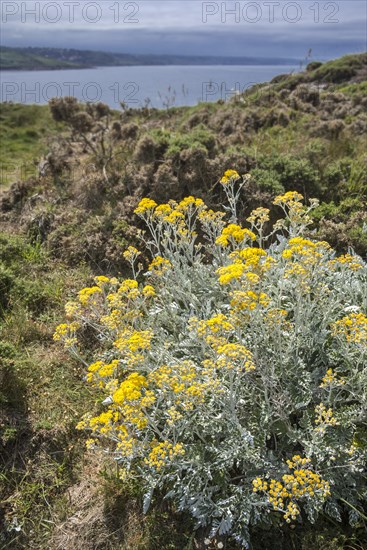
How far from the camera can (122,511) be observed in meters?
3.00

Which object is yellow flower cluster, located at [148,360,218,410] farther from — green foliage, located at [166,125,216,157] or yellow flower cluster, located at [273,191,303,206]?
green foliage, located at [166,125,216,157]

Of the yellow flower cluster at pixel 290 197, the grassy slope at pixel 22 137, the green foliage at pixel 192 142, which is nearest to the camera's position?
the yellow flower cluster at pixel 290 197

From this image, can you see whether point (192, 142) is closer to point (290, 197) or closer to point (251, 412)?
point (290, 197)

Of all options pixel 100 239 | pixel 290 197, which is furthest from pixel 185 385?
pixel 100 239

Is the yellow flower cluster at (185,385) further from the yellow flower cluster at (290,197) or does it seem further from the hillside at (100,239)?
the yellow flower cluster at (290,197)

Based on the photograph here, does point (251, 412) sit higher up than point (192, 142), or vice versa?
point (192, 142)

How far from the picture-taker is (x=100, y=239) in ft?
17.4

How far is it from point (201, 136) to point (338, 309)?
3.63 metres

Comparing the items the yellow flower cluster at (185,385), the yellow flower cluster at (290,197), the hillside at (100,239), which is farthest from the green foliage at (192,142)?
the yellow flower cluster at (185,385)

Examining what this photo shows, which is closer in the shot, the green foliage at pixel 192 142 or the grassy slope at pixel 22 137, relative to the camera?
the green foliage at pixel 192 142

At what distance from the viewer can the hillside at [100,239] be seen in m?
2.97

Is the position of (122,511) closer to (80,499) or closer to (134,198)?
(80,499)

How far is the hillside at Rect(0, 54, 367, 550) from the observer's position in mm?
2971

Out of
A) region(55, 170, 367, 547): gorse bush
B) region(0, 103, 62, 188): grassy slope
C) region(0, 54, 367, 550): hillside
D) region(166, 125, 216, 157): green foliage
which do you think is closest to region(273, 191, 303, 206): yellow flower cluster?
region(55, 170, 367, 547): gorse bush
